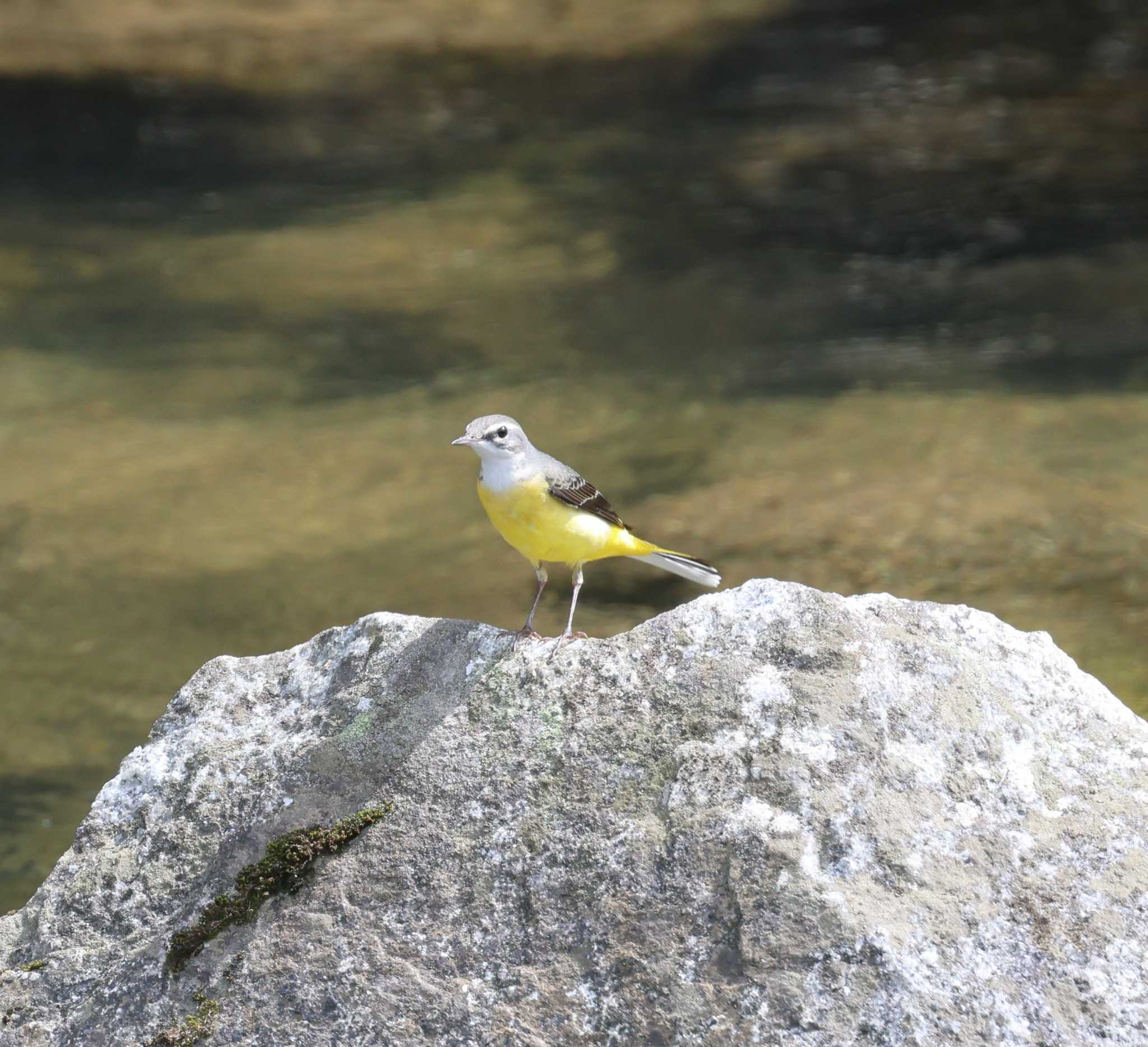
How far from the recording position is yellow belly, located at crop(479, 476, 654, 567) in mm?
4957

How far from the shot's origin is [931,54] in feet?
75.1

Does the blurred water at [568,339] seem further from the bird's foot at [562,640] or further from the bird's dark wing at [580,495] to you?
the bird's foot at [562,640]

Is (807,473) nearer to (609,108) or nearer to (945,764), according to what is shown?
(945,764)

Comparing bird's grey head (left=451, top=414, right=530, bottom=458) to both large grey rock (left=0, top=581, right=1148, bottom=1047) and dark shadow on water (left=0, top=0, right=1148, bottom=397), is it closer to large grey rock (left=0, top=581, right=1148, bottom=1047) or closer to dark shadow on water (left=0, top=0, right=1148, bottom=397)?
large grey rock (left=0, top=581, right=1148, bottom=1047)

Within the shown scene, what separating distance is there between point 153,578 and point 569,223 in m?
9.47

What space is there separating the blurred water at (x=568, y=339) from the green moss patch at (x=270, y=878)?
361 centimetres

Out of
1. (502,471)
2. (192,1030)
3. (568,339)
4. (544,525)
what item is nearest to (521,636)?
(544,525)

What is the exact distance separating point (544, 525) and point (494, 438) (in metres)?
0.37

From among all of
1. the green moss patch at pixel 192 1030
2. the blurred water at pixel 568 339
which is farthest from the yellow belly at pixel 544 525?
the blurred water at pixel 568 339

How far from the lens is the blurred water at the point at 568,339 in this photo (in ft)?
33.8

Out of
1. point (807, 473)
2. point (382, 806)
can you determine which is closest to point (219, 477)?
point (807, 473)

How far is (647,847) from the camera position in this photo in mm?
3953

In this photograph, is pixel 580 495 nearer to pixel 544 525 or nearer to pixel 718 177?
pixel 544 525

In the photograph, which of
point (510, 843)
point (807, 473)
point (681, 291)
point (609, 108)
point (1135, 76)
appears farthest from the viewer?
point (609, 108)
